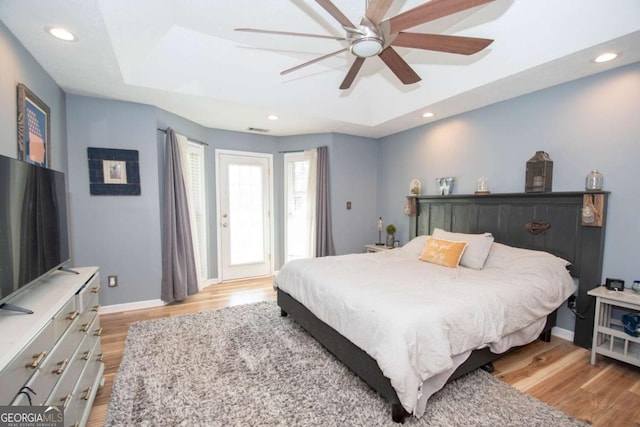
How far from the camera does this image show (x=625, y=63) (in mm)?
2316

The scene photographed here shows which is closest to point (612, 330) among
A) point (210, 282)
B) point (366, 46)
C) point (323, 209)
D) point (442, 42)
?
point (442, 42)

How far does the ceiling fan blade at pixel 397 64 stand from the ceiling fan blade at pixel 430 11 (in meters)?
0.31

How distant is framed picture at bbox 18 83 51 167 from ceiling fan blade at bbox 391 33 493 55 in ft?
8.79

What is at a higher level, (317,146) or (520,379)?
(317,146)

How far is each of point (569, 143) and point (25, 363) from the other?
399cm

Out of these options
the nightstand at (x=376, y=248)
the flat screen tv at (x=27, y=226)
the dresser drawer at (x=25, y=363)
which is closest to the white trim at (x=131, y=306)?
the flat screen tv at (x=27, y=226)

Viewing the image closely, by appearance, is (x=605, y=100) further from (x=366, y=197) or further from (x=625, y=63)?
(x=366, y=197)

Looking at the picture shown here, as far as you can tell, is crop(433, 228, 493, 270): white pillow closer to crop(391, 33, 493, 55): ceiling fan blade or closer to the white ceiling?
the white ceiling

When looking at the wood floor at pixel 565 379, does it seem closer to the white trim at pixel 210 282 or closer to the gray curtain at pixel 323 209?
the white trim at pixel 210 282

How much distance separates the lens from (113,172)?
10.5 feet

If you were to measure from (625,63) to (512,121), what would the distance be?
0.90 m

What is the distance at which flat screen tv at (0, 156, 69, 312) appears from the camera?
4.06 ft

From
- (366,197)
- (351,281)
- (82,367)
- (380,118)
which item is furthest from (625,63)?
(82,367)

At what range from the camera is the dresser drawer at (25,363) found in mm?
865
